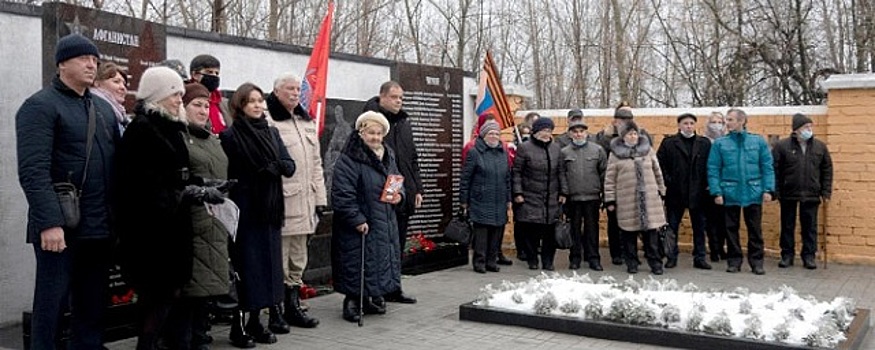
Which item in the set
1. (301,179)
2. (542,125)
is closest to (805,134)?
(542,125)

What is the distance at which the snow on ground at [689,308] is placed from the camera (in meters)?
5.94

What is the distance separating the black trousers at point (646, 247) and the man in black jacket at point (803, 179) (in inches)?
64.4

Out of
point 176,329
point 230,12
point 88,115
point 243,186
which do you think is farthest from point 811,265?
point 230,12

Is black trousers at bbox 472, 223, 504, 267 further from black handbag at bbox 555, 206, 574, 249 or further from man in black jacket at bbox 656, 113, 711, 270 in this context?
man in black jacket at bbox 656, 113, 711, 270

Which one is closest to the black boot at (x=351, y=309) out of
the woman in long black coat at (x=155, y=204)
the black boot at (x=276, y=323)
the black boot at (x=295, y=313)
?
the black boot at (x=295, y=313)

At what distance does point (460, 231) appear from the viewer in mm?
9570

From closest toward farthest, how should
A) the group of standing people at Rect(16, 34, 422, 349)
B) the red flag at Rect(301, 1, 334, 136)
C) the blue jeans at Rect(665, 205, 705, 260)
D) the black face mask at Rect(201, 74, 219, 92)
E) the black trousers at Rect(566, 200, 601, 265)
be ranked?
the group of standing people at Rect(16, 34, 422, 349) < the black face mask at Rect(201, 74, 219, 92) < the red flag at Rect(301, 1, 334, 136) < the black trousers at Rect(566, 200, 601, 265) < the blue jeans at Rect(665, 205, 705, 260)

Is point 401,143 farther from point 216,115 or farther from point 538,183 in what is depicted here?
point 216,115

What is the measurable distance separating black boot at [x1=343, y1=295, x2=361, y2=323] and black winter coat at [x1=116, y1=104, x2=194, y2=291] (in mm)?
2281

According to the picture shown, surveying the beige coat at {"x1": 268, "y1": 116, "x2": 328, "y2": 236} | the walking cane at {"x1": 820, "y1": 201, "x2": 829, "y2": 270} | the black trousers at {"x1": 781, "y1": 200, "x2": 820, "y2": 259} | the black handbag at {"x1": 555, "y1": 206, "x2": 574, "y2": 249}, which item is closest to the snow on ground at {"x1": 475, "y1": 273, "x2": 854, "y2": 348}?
the beige coat at {"x1": 268, "y1": 116, "x2": 328, "y2": 236}

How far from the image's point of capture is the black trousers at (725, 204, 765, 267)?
968 cm

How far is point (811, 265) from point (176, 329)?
7581 mm

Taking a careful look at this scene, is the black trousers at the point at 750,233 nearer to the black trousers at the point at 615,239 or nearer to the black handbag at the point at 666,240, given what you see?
the black handbag at the point at 666,240

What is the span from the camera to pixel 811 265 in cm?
1004
